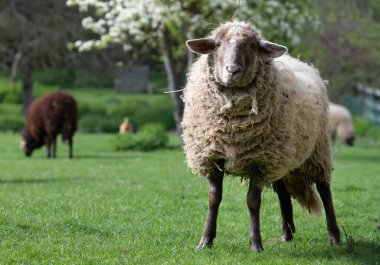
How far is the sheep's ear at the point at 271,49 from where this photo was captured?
7.18m

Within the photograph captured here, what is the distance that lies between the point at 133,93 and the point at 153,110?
11325mm

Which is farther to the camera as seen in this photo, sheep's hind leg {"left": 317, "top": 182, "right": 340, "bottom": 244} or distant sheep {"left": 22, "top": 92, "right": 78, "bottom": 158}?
distant sheep {"left": 22, "top": 92, "right": 78, "bottom": 158}

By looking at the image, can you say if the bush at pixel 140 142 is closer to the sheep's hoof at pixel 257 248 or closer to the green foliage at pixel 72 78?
the sheep's hoof at pixel 257 248

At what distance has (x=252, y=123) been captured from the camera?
23.2 ft

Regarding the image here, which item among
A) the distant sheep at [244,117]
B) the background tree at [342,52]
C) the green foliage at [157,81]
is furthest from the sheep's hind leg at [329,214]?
the green foliage at [157,81]

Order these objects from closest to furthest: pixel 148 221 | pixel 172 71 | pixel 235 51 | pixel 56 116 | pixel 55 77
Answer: pixel 235 51 < pixel 148 221 < pixel 56 116 < pixel 172 71 < pixel 55 77

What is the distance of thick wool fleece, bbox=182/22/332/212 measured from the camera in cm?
712

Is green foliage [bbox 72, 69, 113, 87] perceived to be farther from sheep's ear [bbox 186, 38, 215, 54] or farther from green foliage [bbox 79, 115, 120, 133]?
sheep's ear [bbox 186, 38, 215, 54]

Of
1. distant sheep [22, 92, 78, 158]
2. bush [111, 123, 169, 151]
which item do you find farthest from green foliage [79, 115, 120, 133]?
distant sheep [22, 92, 78, 158]

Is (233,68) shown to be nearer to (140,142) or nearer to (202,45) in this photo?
(202,45)

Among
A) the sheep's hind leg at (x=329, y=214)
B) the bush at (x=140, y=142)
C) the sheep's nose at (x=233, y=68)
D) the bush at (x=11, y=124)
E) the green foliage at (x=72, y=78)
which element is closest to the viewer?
the sheep's nose at (x=233, y=68)

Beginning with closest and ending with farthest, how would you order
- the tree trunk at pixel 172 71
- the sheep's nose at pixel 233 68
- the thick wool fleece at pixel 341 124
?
the sheep's nose at pixel 233 68 → the tree trunk at pixel 172 71 → the thick wool fleece at pixel 341 124

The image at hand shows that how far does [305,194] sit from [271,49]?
1.88 meters

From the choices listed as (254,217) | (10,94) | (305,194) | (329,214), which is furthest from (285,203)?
(10,94)
